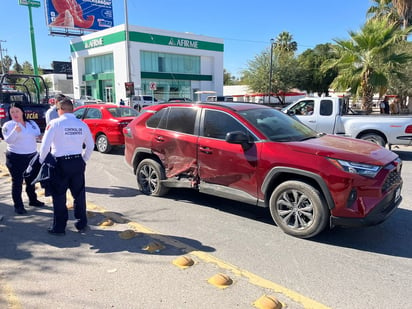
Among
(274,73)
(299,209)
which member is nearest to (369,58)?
(299,209)

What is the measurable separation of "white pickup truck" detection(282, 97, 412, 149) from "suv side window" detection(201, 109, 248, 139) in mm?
6201

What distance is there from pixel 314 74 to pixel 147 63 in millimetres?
21074

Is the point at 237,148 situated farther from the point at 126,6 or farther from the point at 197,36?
the point at 197,36

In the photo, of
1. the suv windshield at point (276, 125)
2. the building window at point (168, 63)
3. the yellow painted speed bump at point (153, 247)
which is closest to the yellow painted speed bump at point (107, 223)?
the yellow painted speed bump at point (153, 247)

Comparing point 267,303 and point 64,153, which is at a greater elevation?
point 64,153

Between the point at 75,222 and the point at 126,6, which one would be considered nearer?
the point at 75,222

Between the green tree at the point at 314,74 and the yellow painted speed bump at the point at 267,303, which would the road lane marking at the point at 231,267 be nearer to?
the yellow painted speed bump at the point at 267,303

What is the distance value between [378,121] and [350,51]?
4.91m

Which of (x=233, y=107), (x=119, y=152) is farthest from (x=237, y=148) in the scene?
(x=119, y=152)

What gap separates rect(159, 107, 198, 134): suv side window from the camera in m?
5.35

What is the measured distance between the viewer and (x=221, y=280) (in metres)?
3.19

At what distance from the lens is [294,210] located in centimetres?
420

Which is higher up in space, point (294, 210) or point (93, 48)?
point (93, 48)

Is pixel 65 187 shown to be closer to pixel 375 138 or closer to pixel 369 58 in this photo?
pixel 375 138
